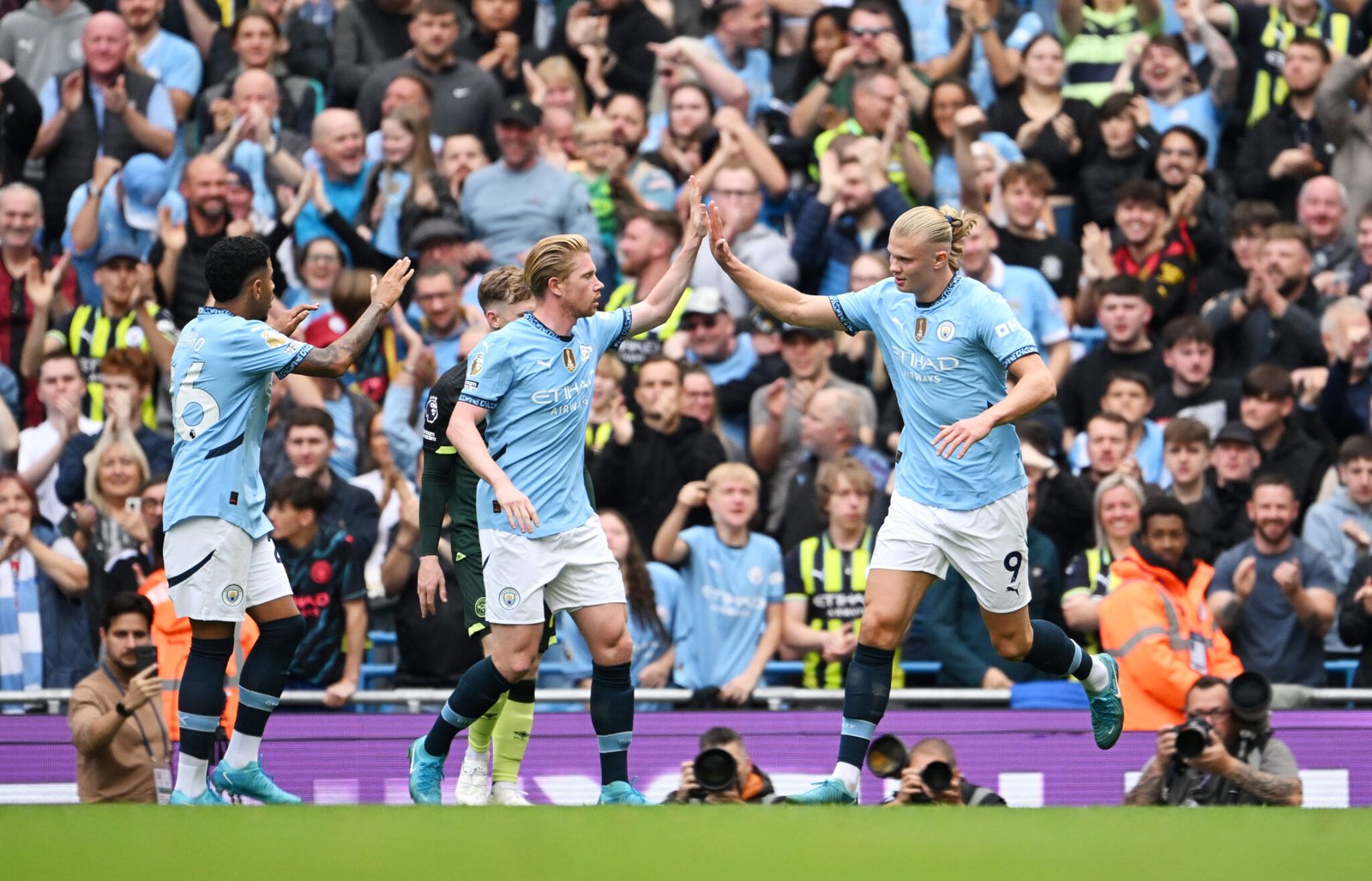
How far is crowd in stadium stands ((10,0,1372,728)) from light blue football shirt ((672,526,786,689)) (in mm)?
19

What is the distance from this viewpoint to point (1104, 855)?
647 centimetres

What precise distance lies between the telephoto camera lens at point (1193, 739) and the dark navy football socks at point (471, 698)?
2922 mm

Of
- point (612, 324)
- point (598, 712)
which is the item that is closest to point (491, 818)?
point (598, 712)

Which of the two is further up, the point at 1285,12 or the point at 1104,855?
the point at 1285,12

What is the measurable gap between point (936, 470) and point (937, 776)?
4.66 feet

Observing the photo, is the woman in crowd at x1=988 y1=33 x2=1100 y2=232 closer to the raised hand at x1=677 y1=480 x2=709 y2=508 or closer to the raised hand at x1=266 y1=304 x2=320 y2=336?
Answer: the raised hand at x1=677 y1=480 x2=709 y2=508

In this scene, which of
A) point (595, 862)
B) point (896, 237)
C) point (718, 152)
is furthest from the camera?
point (718, 152)

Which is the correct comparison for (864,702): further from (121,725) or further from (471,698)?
(121,725)

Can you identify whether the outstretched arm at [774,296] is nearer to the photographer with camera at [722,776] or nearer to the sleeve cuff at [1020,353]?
the sleeve cuff at [1020,353]

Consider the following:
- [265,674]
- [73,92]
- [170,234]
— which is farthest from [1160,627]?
[73,92]

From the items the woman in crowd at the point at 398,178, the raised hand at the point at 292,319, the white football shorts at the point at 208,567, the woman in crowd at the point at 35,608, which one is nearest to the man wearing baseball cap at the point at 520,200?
the woman in crowd at the point at 398,178

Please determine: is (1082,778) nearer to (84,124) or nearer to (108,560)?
(108,560)

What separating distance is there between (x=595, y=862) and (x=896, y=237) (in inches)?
123

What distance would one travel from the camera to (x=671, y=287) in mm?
8789
